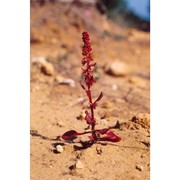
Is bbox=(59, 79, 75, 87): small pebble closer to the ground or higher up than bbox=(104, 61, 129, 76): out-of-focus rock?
closer to the ground

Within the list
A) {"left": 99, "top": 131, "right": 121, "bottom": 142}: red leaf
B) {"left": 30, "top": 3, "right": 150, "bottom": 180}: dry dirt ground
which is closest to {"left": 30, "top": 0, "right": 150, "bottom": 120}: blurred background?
{"left": 30, "top": 3, "right": 150, "bottom": 180}: dry dirt ground

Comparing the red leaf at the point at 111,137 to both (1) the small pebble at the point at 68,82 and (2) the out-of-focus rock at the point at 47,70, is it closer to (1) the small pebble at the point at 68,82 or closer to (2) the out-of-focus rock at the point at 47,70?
(1) the small pebble at the point at 68,82

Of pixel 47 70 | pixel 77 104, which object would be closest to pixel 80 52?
pixel 47 70

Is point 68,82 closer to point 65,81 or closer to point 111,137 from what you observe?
point 65,81

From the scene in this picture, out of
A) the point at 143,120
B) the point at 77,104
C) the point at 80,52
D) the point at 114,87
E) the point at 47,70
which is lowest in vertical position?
the point at 143,120

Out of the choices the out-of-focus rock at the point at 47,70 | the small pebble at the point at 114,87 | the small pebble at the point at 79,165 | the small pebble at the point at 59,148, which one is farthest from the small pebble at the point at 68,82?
the small pebble at the point at 79,165

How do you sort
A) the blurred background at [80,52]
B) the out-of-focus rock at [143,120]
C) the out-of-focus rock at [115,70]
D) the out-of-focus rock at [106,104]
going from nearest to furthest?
the out-of-focus rock at [143,120]
the out-of-focus rock at [106,104]
the blurred background at [80,52]
the out-of-focus rock at [115,70]

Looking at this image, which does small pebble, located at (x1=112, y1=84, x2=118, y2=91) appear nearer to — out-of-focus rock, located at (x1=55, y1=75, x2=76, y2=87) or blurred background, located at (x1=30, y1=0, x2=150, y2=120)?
blurred background, located at (x1=30, y1=0, x2=150, y2=120)

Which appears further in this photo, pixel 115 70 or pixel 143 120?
pixel 115 70
